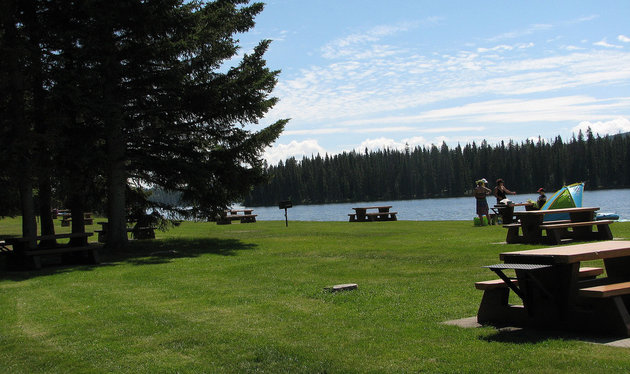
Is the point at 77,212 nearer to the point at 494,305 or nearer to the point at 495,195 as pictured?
the point at 495,195

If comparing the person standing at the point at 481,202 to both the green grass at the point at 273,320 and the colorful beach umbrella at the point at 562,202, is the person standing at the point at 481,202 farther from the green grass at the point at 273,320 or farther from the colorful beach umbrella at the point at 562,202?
the green grass at the point at 273,320

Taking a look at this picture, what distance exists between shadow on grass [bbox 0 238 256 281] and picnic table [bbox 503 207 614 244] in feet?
24.9

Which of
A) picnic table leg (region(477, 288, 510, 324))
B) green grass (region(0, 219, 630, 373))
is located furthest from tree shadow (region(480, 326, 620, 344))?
picnic table leg (region(477, 288, 510, 324))

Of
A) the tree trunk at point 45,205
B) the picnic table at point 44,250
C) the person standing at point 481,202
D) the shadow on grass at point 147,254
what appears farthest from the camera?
the person standing at point 481,202

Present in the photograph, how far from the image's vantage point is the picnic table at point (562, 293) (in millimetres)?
5562

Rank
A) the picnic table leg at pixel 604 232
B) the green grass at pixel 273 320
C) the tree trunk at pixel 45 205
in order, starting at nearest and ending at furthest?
the green grass at pixel 273 320
the picnic table leg at pixel 604 232
the tree trunk at pixel 45 205

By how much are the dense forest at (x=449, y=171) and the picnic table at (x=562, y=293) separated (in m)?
120

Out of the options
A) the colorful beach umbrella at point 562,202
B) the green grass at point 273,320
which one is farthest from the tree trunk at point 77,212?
the colorful beach umbrella at point 562,202

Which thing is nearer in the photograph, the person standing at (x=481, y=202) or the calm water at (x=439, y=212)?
the person standing at (x=481, y=202)

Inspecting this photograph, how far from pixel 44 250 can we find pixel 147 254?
2.88 m

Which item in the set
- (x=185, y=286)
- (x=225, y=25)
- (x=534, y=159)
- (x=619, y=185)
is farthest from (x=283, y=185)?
(x=185, y=286)

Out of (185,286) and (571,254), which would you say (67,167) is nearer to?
(185,286)

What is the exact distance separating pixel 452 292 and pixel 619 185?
131m

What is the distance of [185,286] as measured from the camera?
1042 centimetres
